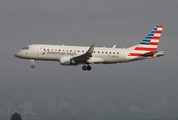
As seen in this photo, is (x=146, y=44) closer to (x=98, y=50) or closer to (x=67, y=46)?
(x=98, y=50)

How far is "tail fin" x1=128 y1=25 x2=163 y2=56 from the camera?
8331 cm

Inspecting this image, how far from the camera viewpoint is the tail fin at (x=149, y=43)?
83.3 m

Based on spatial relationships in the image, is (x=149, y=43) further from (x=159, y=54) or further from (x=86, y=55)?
(x=86, y=55)

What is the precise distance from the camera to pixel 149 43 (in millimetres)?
85688

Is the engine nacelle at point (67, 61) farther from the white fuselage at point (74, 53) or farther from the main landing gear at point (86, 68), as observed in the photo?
the main landing gear at point (86, 68)

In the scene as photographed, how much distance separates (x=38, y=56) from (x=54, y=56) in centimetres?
331

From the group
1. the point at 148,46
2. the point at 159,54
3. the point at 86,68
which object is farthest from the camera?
the point at 148,46

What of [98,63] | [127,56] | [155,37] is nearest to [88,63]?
[98,63]

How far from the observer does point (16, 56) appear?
88312mm

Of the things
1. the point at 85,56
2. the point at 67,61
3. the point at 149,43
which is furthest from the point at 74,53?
the point at 149,43

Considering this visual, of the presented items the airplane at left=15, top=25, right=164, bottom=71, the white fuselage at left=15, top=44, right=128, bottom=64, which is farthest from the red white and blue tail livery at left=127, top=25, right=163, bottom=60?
the white fuselage at left=15, top=44, right=128, bottom=64

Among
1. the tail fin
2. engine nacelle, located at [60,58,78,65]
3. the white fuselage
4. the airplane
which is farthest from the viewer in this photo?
the tail fin

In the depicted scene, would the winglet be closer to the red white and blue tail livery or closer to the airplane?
the airplane

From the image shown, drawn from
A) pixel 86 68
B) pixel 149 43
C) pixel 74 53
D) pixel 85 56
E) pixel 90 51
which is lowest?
pixel 86 68
